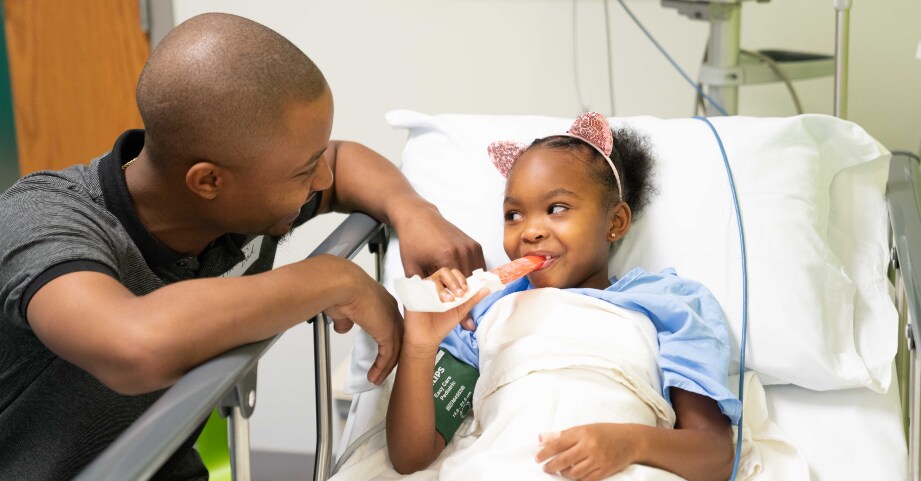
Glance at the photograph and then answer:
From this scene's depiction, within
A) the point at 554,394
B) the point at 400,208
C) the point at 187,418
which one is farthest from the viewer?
the point at 400,208

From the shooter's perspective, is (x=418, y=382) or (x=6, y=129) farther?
(x=6, y=129)

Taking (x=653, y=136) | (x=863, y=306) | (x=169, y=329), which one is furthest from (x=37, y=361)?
(x=863, y=306)

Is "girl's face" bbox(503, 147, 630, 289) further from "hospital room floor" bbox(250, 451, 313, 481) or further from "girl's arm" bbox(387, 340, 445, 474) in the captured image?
"hospital room floor" bbox(250, 451, 313, 481)

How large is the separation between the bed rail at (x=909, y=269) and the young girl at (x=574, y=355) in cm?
26

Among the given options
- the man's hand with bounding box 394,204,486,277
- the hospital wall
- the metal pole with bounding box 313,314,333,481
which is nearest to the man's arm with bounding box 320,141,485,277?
the man's hand with bounding box 394,204,486,277

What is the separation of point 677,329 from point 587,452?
0.33 m

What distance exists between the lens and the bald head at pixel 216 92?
4.02 feet

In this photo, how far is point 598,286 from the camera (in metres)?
1.60

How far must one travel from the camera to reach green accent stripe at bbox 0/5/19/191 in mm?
2949

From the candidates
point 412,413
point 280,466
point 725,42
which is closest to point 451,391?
point 412,413

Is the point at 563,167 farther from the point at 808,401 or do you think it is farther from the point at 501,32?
the point at 501,32

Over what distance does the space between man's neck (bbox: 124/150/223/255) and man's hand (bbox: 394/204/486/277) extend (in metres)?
0.34

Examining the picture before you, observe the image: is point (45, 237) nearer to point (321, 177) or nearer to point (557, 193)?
point (321, 177)

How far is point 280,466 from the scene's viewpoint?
9.81 feet
